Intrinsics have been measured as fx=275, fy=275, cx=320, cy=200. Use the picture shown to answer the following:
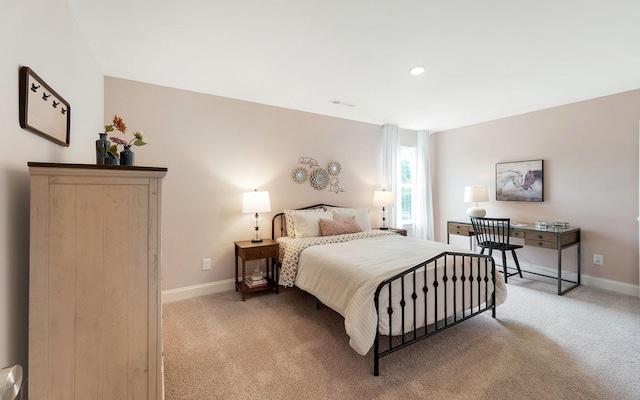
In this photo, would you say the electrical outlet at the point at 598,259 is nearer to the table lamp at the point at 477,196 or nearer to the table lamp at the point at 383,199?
the table lamp at the point at 477,196

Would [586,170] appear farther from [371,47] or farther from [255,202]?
[255,202]

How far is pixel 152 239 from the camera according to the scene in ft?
4.32

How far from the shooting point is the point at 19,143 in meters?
1.22

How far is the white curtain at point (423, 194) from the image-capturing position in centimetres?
514

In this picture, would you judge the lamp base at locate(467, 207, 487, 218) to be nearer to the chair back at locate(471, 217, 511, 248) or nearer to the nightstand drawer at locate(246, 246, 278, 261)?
the chair back at locate(471, 217, 511, 248)

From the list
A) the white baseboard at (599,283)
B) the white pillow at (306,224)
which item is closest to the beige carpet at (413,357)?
the white baseboard at (599,283)

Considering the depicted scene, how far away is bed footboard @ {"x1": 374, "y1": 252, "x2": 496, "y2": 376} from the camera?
1935 millimetres

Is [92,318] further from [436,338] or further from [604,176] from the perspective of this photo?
[604,176]

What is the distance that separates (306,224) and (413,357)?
1.87m

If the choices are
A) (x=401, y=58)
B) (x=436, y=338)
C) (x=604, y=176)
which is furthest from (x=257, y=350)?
(x=604, y=176)

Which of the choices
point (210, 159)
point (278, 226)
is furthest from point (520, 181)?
point (210, 159)

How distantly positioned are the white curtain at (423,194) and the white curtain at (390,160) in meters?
0.60

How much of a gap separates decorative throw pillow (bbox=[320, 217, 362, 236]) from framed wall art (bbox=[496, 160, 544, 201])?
248 centimetres

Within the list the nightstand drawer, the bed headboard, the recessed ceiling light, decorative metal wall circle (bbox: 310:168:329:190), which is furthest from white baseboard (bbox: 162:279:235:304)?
the recessed ceiling light
